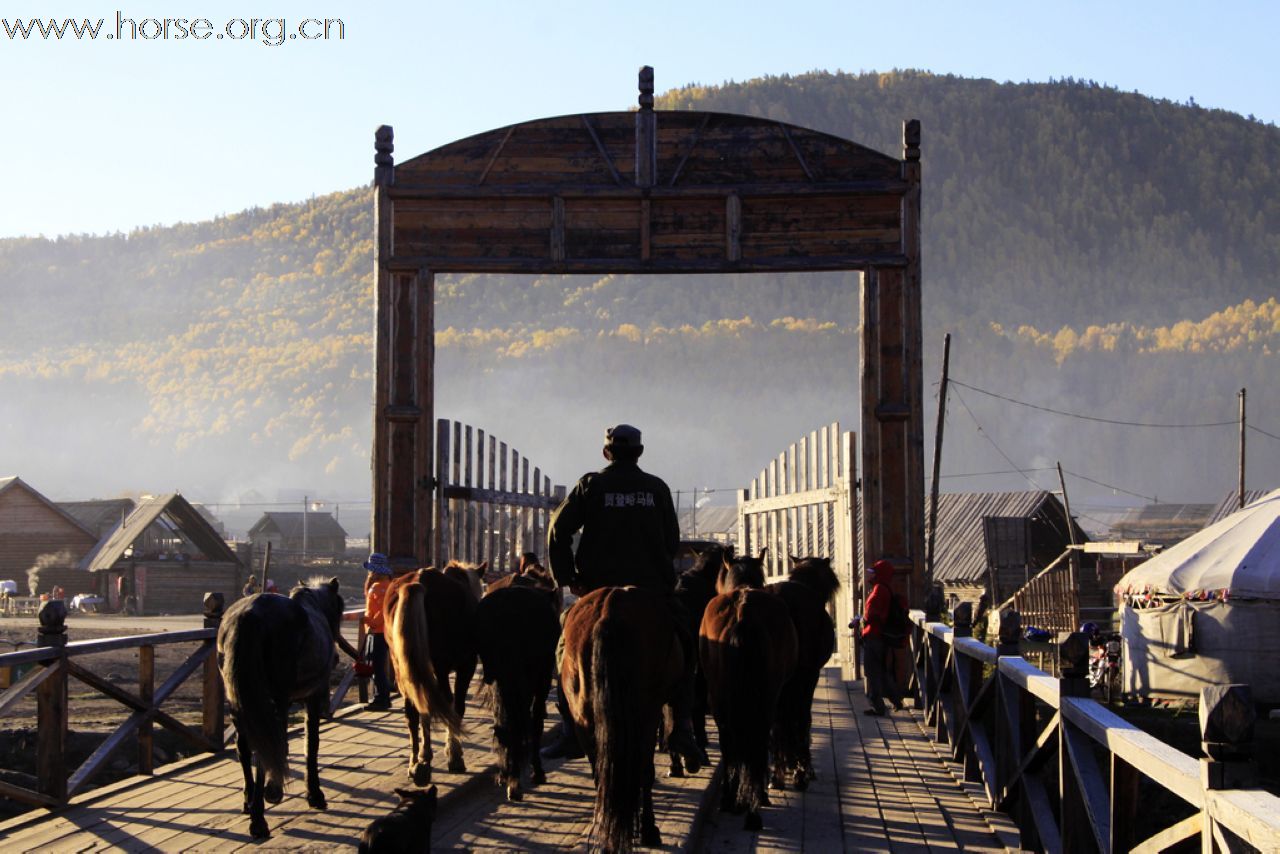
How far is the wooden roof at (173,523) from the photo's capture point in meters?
51.1

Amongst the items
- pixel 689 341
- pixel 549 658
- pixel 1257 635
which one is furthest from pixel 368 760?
pixel 689 341

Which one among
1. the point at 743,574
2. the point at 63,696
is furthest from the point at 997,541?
the point at 63,696

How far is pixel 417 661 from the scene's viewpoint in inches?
333

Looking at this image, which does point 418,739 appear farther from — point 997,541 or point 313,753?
point 997,541

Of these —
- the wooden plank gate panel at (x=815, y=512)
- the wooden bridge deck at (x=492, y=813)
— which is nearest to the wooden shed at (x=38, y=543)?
the wooden plank gate panel at (x=815, y=512)

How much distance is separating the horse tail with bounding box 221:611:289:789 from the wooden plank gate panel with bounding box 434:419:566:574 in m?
6.11

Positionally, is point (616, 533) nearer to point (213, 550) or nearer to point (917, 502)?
point (917, 502)

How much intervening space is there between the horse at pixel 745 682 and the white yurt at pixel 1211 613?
49.7 ft

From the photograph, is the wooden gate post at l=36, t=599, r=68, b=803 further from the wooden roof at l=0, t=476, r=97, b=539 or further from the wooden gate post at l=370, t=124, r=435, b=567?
the wooden roof at l=0, t=476, r=97, b=539

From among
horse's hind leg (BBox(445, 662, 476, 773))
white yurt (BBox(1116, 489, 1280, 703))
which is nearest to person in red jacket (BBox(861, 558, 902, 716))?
horse's hind leg (BBox(445, 662, 476, 773))

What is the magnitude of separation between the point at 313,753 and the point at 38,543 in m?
53.1

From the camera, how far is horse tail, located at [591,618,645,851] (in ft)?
20.0

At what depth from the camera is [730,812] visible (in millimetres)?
7797

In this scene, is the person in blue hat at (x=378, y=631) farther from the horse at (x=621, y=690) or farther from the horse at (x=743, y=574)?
the horse at (x=621, y=690)
